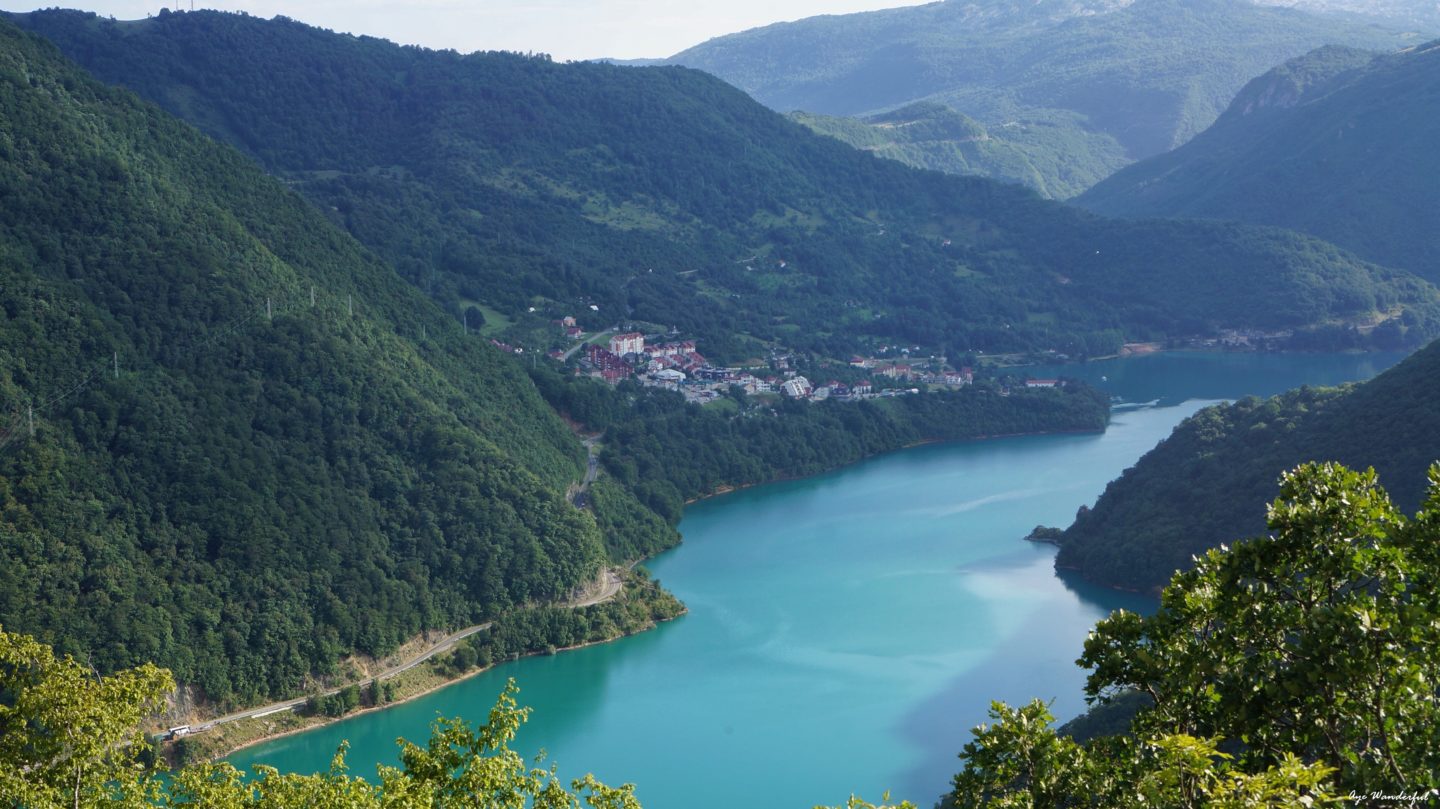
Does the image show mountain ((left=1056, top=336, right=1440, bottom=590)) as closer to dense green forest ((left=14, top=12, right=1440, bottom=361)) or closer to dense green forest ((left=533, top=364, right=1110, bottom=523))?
dense green forest ((left=533, top=364, right=1110, bottom=523))

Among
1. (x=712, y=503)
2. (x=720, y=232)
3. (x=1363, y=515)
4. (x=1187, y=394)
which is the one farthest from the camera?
(x=720, y=232)

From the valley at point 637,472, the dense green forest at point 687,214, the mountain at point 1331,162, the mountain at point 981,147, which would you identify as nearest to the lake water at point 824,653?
the valley at point 637,472

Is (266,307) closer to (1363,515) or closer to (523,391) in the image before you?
(523,391)

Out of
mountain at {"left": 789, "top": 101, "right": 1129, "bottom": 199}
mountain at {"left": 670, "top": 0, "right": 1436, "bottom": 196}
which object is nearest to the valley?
mountain at {"left": 789, "top": 101, "right": 1129, "bottom": 199}

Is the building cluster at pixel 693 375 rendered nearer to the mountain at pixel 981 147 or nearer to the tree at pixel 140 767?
the tree at pixel 140 767

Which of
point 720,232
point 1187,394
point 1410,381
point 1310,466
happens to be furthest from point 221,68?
point 1310,466

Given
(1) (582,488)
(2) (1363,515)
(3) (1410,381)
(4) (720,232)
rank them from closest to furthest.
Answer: (2) (1363,515) → (3) (1410,381) → (1) (582,488) → (4) (720,232)
